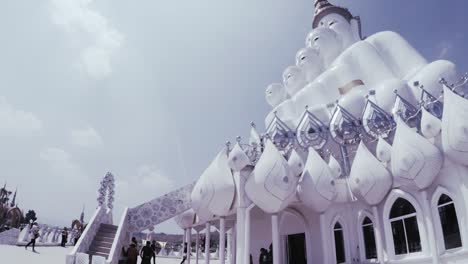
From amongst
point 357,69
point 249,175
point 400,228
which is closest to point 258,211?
point 249,175

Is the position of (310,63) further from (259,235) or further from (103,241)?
(103,241)

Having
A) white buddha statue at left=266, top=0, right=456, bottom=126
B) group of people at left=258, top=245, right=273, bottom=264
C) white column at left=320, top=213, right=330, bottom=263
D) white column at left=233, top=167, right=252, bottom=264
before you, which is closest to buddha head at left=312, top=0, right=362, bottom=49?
white buddha statue at left=266, top=0, right=456, bottom=126

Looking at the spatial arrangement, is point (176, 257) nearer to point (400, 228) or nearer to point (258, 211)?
point (258, 211)

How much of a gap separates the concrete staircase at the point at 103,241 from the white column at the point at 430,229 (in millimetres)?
12550

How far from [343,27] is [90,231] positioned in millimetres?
24300

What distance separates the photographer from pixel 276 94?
86.2 feet

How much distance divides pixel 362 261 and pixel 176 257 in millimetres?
15368

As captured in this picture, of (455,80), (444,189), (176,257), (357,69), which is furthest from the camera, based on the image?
(176,257)

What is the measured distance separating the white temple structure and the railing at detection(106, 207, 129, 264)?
0.06 metres

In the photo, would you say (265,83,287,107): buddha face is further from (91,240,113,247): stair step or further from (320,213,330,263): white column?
(91,240,113,247): stair step

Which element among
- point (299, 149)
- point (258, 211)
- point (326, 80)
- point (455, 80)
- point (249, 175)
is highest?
point (326, 80)

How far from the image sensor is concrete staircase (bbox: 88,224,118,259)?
15156 millimetres

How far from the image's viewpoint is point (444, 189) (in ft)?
39.5

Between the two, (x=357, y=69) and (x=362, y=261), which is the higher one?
(x=357, y=69)
